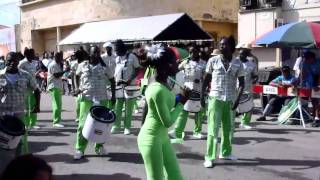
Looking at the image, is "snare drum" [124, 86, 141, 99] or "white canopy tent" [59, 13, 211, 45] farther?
"white canopy tent" [59, 13, 211, 45]

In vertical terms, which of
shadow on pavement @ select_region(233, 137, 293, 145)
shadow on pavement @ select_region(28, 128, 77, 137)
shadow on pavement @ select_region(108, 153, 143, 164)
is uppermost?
shadow on pavement @ select_region(233, 137, 293, 145)

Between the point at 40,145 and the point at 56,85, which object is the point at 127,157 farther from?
the point at 56,85

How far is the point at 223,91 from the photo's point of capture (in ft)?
24.3

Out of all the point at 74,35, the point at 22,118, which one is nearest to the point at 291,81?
the point at 22,118

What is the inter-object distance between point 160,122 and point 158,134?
112 millimetres

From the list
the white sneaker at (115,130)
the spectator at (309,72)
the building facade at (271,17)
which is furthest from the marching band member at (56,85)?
the building facade at (271,17)

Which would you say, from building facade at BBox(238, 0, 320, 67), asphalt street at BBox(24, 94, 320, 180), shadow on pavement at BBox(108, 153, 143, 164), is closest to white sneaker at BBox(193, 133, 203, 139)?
asphalt street at BBox(24, 94, 320, 180)

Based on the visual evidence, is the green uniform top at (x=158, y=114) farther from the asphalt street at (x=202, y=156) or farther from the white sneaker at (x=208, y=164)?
the white sneaker at (x=208, y=164)

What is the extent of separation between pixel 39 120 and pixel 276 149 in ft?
22.5

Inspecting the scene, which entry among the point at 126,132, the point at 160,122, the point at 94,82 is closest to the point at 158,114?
the point at 160,122

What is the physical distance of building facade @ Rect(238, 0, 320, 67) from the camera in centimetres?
1773

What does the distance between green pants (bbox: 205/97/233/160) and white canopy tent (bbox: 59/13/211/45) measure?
34.4 feet

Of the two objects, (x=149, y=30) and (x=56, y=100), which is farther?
(x=149, y=30)

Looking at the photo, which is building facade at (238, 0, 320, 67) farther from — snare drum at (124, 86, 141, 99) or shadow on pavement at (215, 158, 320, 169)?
shadow on pavement at (215, 158, 320, 169)
